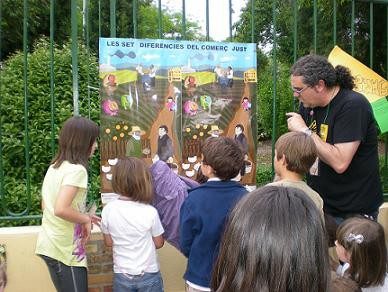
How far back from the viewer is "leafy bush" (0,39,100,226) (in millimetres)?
3814

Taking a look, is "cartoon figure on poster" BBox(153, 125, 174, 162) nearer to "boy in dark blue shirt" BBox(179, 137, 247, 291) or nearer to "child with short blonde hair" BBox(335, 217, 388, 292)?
"boy in dark blue shirt" BBox(179, 137, 247, 291)

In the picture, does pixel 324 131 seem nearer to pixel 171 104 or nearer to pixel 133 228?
pixel 171 104

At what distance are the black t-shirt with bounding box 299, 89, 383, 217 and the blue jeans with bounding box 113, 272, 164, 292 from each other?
1.15m

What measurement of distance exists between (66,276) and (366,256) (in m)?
1.59

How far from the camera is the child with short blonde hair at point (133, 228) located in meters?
2.89

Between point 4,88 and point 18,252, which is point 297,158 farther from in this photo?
point 4,88

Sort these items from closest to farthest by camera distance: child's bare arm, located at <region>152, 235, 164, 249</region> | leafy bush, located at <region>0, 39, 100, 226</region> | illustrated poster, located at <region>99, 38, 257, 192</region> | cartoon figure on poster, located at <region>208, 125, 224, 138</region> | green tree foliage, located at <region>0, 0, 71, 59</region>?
child's bare arm, located at <region>152, 235, 164, 249</region> → illustrated poster, located at <region>99, 38, 257, 192</region> → cartoon figure on poster, located at <region>208, 125, 224, 138</region> → leafy bush, located at <region>0, 39, 100, 226</region> → green tree foliage, located at <region>0, 0, 71, 59</region>

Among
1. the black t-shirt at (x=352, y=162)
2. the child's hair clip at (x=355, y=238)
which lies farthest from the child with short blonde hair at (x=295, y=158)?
the black t-shirt at (x=352, y=162)

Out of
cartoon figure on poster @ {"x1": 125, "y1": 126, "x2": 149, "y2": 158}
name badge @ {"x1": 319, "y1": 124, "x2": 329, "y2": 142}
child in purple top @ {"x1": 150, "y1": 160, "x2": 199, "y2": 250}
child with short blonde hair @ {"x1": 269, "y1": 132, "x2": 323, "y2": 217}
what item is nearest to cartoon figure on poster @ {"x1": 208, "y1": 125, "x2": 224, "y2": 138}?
cartoon figure on poster @ {"x1": 125, "y1": 126, "x2": 149, "y2": 158}

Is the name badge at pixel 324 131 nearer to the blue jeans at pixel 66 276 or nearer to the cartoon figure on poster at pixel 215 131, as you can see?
the cartoon figure on poster at pixel 215 131

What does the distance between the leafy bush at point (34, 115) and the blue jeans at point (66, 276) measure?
925mm

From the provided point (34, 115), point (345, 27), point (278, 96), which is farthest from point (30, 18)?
point (34, 115)

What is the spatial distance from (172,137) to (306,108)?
940 millimetres

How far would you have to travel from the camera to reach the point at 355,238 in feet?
8.16
